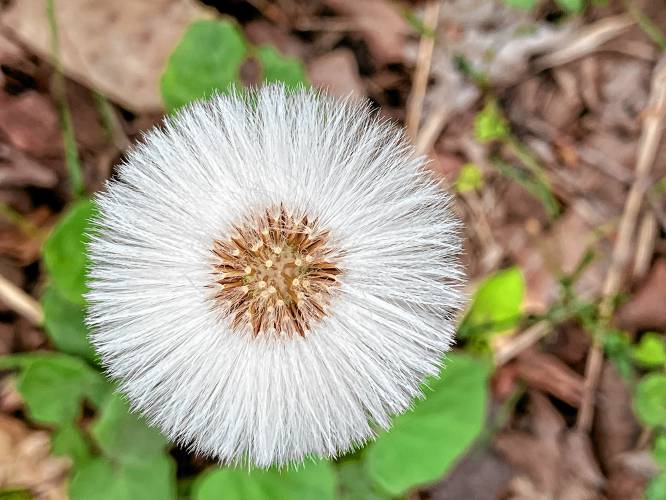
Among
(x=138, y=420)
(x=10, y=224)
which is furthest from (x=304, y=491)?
(x=10, y=224)

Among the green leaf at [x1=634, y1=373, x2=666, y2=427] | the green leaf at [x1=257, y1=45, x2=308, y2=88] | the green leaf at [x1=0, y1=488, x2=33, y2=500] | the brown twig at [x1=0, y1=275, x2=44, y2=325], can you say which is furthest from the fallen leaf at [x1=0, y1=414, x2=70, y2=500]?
the green leaf at [x1=634, y1=373, x2=666, y2=427]

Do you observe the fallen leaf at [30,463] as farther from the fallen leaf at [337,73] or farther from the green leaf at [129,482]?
the fallen leaf at [337,73]

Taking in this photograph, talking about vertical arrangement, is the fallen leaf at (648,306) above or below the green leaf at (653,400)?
above

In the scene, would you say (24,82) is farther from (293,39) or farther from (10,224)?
(293,39)

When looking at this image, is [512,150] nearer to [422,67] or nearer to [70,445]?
[422,67]

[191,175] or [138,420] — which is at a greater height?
[191,175]

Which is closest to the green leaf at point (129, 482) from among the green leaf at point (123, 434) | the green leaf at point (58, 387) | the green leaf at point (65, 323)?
the green leaf at point (123, 434)

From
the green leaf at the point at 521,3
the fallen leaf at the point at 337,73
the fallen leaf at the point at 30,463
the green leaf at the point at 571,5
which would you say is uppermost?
the green leaf at the point at 571,5
